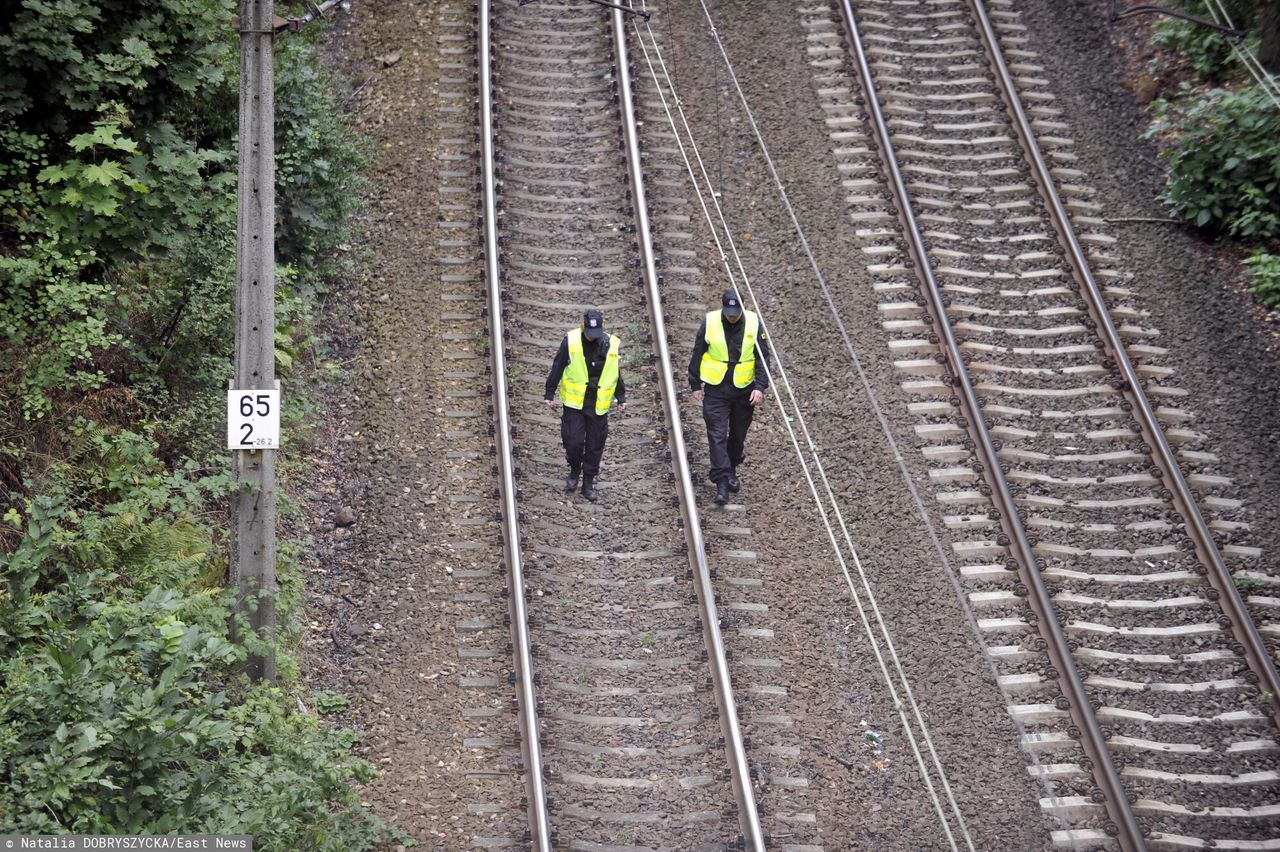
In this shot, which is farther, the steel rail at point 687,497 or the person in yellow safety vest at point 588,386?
the person in yellow safety vest at point 588,386

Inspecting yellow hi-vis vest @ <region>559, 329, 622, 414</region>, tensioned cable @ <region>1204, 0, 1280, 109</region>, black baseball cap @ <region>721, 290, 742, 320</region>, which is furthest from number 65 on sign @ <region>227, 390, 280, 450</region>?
tensioned cable @ <region>1204, 0, 1280, 109</region>

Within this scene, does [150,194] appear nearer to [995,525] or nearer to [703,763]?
[703,763]

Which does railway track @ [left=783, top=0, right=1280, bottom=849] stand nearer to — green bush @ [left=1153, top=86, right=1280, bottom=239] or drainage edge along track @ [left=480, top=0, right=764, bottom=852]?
green bush @ [left=1153, top=86, right=1280, bottom=239]

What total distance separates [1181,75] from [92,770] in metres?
15.3

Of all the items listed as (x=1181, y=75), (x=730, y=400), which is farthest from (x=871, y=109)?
(x=730, y=400)

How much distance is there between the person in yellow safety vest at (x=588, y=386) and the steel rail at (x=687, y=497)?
2.58 ft

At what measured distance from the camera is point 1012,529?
32.9ft

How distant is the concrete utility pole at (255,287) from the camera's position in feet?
25.6

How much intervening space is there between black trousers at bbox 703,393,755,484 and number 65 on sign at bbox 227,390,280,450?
3944 mm

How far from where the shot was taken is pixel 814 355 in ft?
38.7

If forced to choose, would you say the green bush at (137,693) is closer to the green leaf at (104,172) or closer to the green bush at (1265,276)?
the green leaf at (104,172)

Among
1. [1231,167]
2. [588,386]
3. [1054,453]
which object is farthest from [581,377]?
[1231,167]

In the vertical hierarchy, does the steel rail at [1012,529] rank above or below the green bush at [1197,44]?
below

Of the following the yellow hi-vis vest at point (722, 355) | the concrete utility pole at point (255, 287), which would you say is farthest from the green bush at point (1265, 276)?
the concrete utility pole at point (255, 287)
